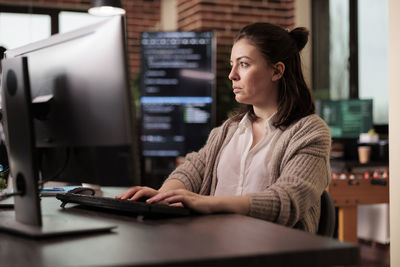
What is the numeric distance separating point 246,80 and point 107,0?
2.23m

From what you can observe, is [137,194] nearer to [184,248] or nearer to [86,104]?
[86,104]

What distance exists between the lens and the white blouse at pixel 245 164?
5.92 ft

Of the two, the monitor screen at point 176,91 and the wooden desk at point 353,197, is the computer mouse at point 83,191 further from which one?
the monitor screen at point 176,91

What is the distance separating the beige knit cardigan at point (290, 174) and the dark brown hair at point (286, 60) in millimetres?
72

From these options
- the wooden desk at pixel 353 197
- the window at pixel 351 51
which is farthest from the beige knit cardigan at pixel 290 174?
the window at pixel 351 51

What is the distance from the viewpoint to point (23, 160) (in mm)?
1190

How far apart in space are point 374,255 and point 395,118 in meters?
2.43

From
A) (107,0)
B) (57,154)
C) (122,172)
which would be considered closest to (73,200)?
(57,154)

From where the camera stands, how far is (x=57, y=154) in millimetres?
1299

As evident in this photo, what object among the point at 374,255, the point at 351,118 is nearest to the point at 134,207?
the point at 374,255

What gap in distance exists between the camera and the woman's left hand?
4.45 ft

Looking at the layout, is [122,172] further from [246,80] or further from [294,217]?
[246,80]

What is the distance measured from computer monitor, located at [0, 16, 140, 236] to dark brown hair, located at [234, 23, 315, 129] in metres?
0.83

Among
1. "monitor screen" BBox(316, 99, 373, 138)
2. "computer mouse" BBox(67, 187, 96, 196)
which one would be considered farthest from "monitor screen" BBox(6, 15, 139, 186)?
"monitor screen" BBox(316, 99, 373, 138)
